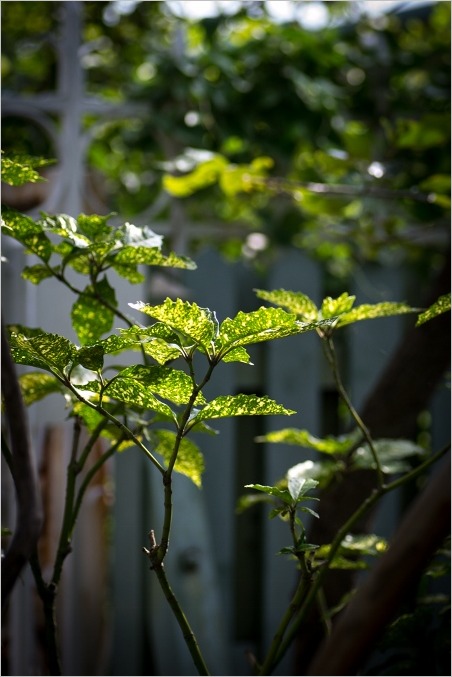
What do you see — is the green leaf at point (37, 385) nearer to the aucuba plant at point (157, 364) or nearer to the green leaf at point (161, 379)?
the aucuba plant at point (157, 364)

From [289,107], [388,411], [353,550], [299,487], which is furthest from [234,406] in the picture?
[289,107]

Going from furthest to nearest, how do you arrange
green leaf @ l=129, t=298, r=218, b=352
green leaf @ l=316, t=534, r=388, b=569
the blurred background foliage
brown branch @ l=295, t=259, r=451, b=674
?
the blurred background foliage → brown branch @ l=295, t=259, r=451, b=674 → green leaf @ l=316, t=534, r=388, b=569 → green leaf @ l=129, t=298, r=218, b=352

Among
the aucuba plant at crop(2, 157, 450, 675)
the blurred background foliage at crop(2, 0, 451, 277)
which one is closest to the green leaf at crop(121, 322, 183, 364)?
the aucuba plant at crop(2, 157, 450, 675)

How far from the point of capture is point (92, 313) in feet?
2.30

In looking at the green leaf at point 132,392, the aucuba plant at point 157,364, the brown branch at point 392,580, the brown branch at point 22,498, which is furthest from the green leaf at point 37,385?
the brown branch at point 392,580

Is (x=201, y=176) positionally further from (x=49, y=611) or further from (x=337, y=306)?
(x=49, y=611)

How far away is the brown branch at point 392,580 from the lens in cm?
70

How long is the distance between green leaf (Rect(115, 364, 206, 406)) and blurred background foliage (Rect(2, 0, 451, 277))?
848 millimetres

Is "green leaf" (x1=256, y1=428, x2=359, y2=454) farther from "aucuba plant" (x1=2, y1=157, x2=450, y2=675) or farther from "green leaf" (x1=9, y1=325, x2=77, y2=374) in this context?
"green leaf" (x1=9, y1=325, x2=77, y2=374)

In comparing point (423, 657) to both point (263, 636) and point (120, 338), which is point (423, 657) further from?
point (263, 636)

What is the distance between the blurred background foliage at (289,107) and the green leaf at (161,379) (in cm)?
85

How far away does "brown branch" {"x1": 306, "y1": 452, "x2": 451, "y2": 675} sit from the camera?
2.29 ft

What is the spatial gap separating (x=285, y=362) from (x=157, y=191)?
0.71m

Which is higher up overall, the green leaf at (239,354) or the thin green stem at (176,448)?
the green leaf at (239,354)
